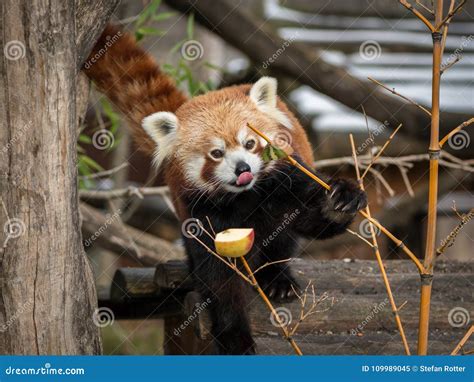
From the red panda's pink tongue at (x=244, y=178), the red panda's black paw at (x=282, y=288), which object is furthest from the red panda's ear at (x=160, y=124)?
the red panda's black paw at (x=282, y=288)

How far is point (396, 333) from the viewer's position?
347cm

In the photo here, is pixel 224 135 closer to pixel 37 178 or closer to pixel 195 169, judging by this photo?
pixel 195 169

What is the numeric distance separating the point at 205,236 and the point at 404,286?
3.77 ft

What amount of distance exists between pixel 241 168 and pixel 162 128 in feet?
1.90

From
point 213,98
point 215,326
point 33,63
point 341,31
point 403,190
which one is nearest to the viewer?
point 33,63

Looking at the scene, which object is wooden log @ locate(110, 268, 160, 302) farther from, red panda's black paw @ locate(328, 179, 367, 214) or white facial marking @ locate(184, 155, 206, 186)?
red panda's black paw @ locate(328, 179, 367, 214)

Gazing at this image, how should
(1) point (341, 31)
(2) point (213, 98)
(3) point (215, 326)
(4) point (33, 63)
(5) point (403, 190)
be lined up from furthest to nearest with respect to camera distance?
(5) point (403, 190), (1) point (341, 31), (2) point (213, 98), (3) point (215, 326), (4) point (33, 63)

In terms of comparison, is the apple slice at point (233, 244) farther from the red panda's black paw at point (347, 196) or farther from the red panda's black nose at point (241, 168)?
the red panda's black nose at point (241, 168)

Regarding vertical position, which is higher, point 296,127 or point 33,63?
point 33,63

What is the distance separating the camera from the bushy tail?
3768 millimetres

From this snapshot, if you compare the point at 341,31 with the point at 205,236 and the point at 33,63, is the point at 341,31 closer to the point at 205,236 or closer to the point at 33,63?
the point at 205,236

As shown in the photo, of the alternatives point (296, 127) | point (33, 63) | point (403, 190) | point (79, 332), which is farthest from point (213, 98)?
point (403, 190)

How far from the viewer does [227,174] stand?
11.0 feet

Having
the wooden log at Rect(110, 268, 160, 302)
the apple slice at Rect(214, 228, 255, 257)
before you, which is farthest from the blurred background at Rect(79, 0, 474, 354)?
the apple slice at Rect(214, 228, 255, 257)
